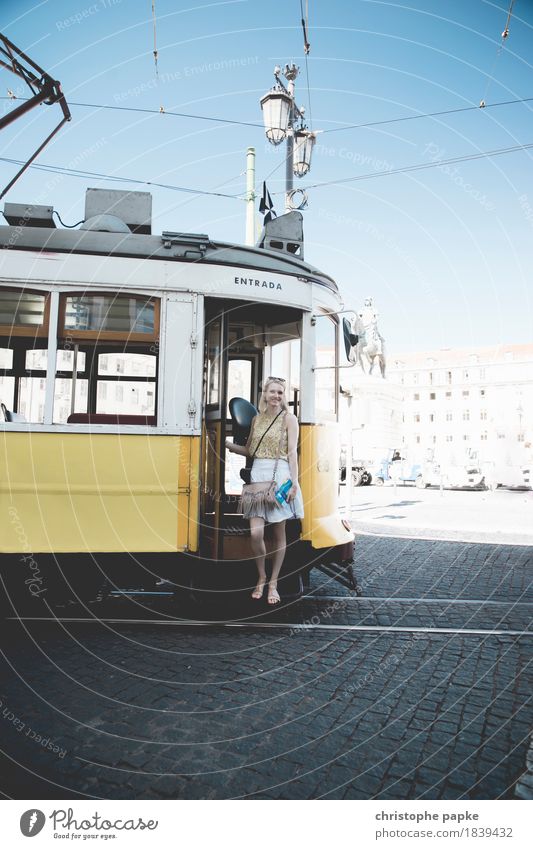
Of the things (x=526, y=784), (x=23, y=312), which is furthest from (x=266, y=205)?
(x=526, y=784)

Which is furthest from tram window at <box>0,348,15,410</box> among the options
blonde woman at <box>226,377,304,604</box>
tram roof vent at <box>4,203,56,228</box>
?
blonde woman at <box>226,377,304,604</box>

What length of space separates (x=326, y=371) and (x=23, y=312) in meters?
2.91

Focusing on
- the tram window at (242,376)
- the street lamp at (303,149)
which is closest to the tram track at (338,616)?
the tram window at (242,376)

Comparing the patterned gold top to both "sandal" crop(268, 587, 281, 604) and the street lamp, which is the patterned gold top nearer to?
"sandal" crop(268, 587, 281, 604)

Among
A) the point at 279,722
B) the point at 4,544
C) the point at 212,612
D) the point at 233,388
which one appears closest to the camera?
the point at 279,722

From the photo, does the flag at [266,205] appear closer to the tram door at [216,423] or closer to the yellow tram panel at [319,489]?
the tram door at [216,423]

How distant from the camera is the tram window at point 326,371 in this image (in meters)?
5.45

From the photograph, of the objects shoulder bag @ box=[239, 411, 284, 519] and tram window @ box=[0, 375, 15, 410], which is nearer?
shoulder bag @ box=[239, 411, 284, 519]

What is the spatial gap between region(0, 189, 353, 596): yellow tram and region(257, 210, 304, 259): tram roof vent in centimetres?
38

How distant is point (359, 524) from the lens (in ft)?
39.8

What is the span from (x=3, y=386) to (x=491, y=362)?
253ft

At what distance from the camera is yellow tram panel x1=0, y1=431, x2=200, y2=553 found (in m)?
4.46
